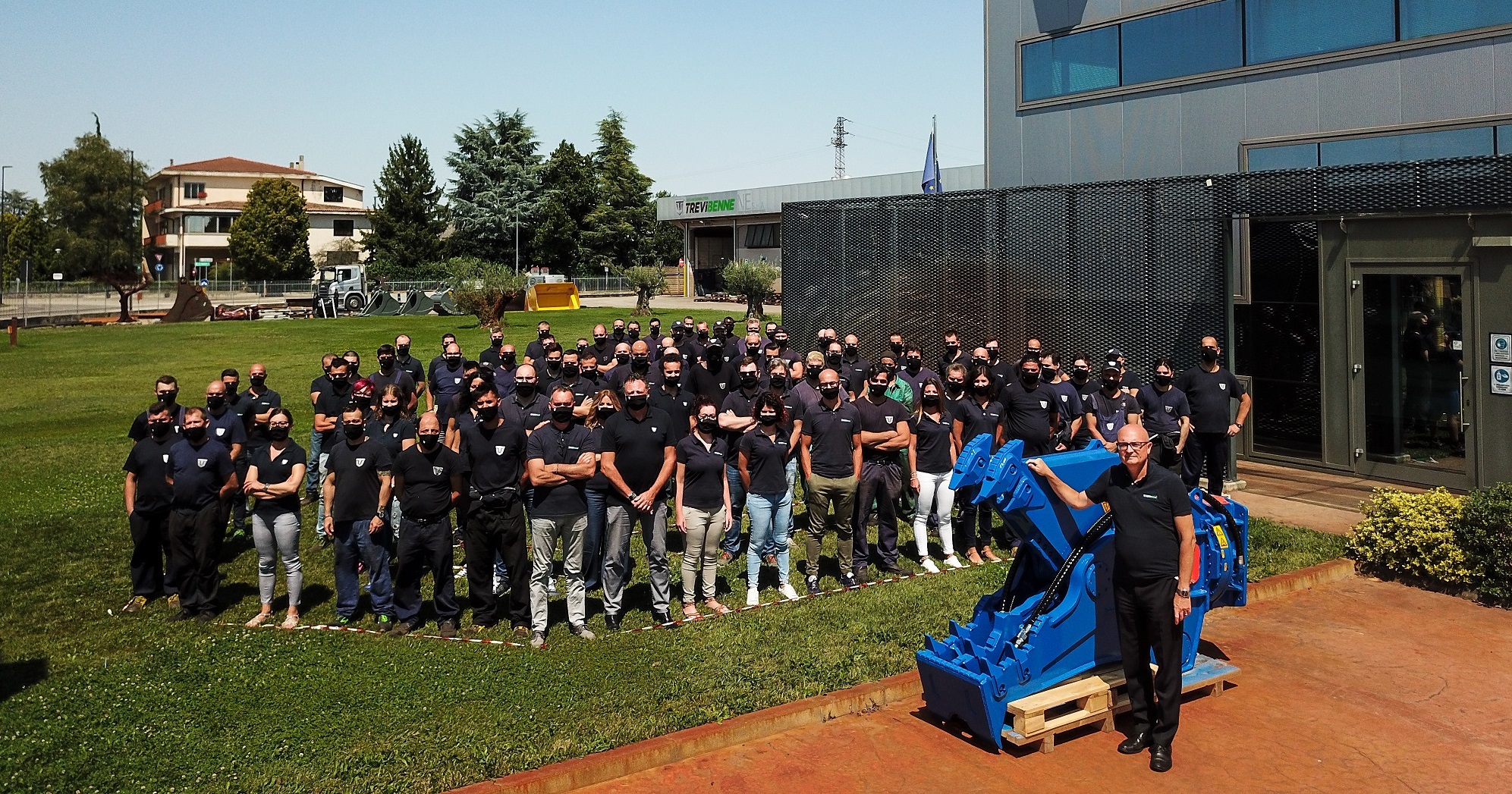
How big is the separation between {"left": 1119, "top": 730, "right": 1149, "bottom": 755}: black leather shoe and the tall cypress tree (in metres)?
69.4

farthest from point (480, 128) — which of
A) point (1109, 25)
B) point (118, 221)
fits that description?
point (1109, 25)

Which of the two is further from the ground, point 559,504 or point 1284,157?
point 1284,157

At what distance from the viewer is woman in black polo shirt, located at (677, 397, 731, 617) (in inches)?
367

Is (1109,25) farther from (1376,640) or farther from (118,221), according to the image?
(118,221)

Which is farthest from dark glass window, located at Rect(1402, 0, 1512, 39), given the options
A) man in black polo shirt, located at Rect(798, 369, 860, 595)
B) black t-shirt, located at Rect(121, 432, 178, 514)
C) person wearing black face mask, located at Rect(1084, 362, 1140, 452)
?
black t-shirt, located at Rect(121, 432, 178, 514)

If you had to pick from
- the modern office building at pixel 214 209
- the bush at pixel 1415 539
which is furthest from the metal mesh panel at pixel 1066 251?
the modern office building at pixel 214 209

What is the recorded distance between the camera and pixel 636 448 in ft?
30.5

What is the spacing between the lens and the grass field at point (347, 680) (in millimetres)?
6535

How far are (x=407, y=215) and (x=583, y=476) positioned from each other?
68843 millimetres

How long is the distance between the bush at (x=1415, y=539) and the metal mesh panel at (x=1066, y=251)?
13.2ft

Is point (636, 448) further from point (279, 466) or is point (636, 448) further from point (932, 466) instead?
point (932, 466)

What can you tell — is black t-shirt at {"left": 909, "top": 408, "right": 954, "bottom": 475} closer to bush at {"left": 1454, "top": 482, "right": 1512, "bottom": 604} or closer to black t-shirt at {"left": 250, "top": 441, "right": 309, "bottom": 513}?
bush at {"left": 1454, "top": 482, "right": 1512, "bottom": 604}

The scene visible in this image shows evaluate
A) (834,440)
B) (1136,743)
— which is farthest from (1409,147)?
(1136,743)

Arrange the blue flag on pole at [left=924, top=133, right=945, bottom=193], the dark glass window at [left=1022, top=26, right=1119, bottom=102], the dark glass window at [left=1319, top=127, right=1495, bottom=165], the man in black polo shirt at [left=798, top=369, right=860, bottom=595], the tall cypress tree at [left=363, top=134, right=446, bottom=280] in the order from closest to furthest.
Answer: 1. the man in black polo shirt at [left=798, top=369, right=860, bottom=595]
2. the dark glass window at [left=1319, top=127, right=1495, bottom=165]
3. the dark glass window at [left=1022, top=26, right=1119, bottom=102]
4. the blue flag on pole at [left=924, top=133, right=945, bottom=193]
5. the tall cypress tree at [left=363, top=134, right=446, bottom=280]
